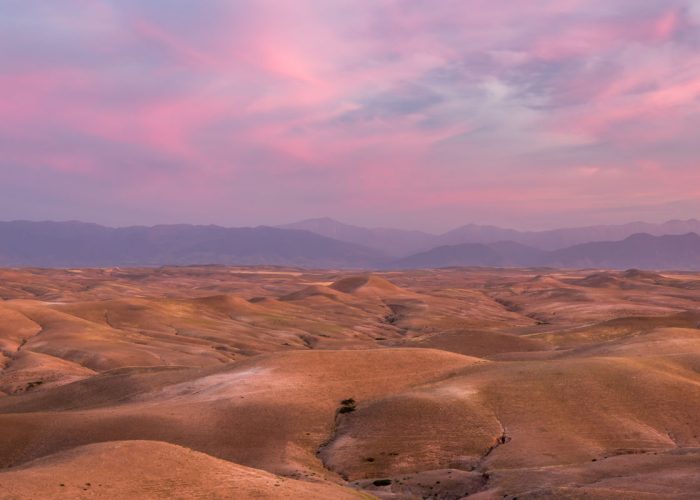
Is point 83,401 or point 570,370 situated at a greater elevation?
point 570,370

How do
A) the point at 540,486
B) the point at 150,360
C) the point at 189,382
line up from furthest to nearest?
the point at 150,360
the point at 189,382
the point at 540,486

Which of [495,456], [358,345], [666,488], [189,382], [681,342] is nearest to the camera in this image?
[666,488]

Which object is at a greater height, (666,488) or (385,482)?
(666,488)

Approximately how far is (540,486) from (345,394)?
30793 millimetres

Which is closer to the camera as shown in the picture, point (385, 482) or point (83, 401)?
point (385, 482)

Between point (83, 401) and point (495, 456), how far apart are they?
5105cm

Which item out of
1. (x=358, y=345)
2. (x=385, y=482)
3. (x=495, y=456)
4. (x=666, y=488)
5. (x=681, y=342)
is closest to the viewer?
(x=666, y=488)

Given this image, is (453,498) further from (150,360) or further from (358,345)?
(358,345)

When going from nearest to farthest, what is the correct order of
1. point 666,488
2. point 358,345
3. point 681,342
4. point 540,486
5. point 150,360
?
point 666,488 → point 540,486 → point 681,342 → point 150,360 → point 358,345

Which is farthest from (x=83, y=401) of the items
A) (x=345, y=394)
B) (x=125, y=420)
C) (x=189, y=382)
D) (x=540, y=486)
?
(x=540, y=486)

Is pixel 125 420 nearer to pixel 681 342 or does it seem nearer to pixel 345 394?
pixel 345 394

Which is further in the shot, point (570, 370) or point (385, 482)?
point (570, 370)

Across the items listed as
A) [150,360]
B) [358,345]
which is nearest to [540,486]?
[150,360]

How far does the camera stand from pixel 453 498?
4331cm
